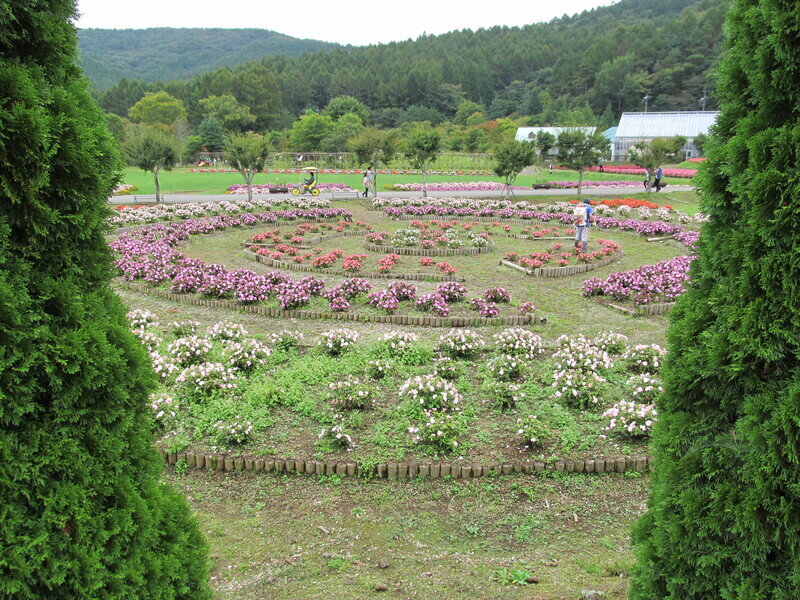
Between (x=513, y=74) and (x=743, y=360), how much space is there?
13875 cm

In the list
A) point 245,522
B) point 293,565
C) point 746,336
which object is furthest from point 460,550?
point 746,336

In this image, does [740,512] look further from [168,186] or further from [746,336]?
[168,186]

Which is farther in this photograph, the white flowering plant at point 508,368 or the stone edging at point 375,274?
the stone edging at point 375,274

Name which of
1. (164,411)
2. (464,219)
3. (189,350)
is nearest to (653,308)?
(189,350)

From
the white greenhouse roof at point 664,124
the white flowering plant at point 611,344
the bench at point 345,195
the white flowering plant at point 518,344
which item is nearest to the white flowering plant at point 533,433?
the white flowering plant at point 518,344

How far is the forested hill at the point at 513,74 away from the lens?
9106cm

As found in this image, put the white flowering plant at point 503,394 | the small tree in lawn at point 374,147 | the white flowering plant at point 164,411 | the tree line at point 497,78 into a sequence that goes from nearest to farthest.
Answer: the white flowering plant at point 164,411
the white flowering plant at point 503,394
the small tree in lawn at point 374,147
the tree line at point 497,78

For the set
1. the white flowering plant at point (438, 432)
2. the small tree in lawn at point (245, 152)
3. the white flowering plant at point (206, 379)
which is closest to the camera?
the white flowering plant at point (438, 432)

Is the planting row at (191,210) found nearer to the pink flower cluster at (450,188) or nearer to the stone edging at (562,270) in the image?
the pink flower cluster at (450,188)

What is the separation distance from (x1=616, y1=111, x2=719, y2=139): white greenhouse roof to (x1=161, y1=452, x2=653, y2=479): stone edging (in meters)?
60.8

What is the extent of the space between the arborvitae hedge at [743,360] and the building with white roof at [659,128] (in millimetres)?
60574

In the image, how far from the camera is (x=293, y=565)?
3.81 m

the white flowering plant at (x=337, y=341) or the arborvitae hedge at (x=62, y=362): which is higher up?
the arborvitae hedge at (x=62, y=362)

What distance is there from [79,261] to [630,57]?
109756mm
